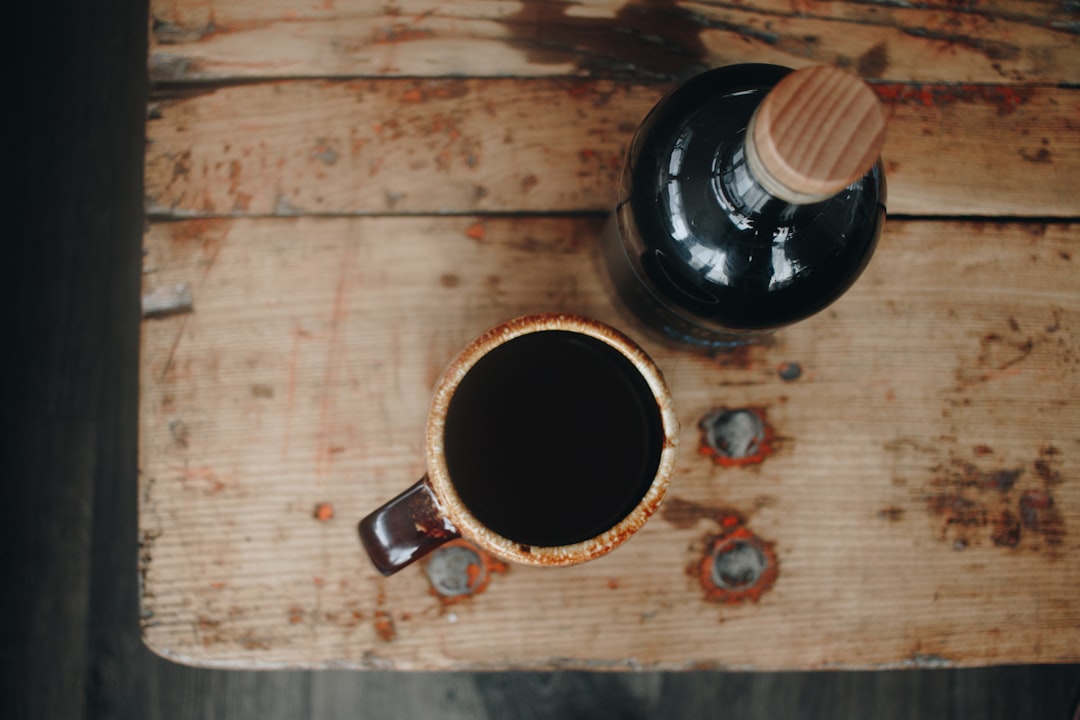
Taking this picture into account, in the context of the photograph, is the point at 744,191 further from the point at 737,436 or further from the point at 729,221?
the point at 737,436

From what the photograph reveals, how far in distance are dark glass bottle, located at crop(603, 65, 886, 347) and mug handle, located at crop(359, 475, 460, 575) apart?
0.72 feet

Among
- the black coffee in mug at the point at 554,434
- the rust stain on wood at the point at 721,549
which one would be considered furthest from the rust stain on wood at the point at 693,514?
the black coffee in mug at the point at 554,434

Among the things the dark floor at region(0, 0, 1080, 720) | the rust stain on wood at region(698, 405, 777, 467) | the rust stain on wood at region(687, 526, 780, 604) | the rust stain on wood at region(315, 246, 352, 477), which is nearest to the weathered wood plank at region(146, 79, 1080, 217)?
the rust stain on wood at region(315, 246, 352, 477)

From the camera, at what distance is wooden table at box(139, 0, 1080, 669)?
0.63 metres

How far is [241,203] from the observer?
0.63 m

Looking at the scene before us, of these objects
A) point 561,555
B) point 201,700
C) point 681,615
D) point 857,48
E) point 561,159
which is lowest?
point 201,700

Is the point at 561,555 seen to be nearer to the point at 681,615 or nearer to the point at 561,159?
the point at 681,615

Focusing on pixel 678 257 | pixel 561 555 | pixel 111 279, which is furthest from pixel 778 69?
pixel 111 279

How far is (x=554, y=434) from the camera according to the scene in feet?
1.81

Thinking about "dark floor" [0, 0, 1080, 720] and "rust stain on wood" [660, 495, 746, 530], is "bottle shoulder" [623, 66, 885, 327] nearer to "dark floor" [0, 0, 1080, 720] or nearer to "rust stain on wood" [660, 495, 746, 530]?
"rust stain on wood" [660, 495, 746, 530]

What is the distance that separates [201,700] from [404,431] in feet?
2.37

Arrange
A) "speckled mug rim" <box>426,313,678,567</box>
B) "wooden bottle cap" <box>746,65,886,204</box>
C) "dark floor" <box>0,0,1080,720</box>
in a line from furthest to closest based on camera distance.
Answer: "dark floor" <box>0,0,1080,720</box>
"speckled mug rim" <box>426,313,678,567</box>
"wooden bottle cap" <box>746,65,886,204</box>

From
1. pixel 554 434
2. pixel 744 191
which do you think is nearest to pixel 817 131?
pixel 744 191

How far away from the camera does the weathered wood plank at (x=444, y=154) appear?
24.9 inches
